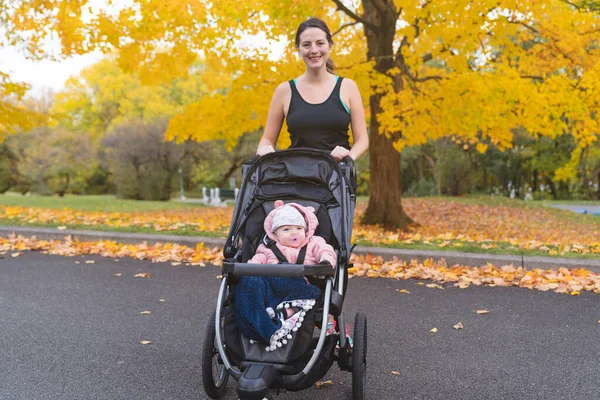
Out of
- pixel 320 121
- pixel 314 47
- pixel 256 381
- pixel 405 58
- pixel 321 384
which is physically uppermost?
pixel 405 58

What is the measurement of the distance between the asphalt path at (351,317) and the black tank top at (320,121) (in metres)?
1.44

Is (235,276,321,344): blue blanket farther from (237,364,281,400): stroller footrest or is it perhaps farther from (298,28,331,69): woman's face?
(298,28,331,69): woman's face

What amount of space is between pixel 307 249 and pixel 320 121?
931mm

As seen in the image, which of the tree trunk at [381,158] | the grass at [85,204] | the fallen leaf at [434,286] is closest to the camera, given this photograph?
the fallen leaf at [434,286]

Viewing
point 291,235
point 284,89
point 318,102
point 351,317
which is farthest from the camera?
point 351,317

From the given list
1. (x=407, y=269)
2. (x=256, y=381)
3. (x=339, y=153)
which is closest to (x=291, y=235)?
(x=339, y=153)

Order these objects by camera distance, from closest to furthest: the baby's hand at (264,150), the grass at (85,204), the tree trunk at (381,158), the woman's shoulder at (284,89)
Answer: the baby's hand at (264,150) → the woman's shoulder at (284,89) → the tree trunk at (381,158) → the grass at (85,204)

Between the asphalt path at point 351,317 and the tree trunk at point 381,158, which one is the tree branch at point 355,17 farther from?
the asphalt path at point 351,317

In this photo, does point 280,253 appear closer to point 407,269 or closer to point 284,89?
point 284,89

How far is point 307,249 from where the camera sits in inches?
111

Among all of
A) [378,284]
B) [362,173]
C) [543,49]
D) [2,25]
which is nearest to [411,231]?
[543,49]

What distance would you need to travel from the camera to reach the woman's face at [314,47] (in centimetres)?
331

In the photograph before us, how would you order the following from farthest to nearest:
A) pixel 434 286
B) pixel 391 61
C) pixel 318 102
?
pixel 391 61
pixel 434 286
pixel 318 102

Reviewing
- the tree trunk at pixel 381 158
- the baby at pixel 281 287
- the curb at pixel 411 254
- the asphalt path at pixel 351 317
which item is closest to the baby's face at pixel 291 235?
the baby at pixel 281 287
